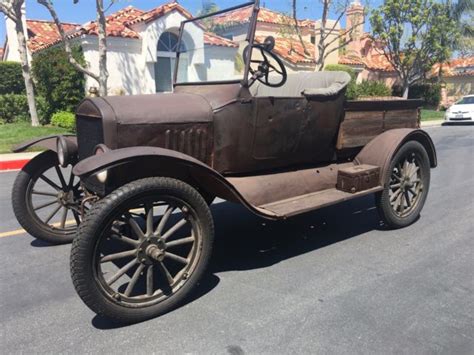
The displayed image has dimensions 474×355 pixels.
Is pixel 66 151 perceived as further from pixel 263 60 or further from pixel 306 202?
pixel 306 202

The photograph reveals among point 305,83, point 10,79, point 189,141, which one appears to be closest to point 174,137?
point 189,141

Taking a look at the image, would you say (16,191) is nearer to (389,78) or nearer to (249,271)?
(249,271)

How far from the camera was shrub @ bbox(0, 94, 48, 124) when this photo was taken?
14.7 metres

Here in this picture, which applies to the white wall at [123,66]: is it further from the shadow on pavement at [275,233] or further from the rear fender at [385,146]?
the rear fender at [385,146]

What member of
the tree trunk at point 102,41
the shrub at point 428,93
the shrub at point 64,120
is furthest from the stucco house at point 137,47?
the shrub at point 428,93

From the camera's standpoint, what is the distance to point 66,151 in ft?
11.9

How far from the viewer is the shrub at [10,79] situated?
18.1 m

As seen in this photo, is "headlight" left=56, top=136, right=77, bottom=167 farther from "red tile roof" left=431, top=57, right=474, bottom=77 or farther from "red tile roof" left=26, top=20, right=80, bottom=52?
"red tile roof" left=431, top=57, right=474, bottom=77

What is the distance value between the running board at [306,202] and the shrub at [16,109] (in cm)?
1311

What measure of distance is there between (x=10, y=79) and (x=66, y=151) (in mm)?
17382

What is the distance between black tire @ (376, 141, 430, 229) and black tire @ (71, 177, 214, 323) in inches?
85.3

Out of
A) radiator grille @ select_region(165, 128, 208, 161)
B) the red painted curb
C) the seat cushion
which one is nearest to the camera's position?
radiator grille @ select_region(165, 128, 208, 161)

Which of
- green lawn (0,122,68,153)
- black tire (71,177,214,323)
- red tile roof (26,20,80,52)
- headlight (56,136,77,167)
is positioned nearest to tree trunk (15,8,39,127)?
green lawn (0,122,68,153)

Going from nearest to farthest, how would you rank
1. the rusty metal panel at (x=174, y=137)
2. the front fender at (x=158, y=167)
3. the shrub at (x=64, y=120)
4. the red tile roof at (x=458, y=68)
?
the front fender at (x=158, y=167)
the rusty metal panel at (x=174, y=137)
the shrub at (x=64, y=120)
the red tile roof at (x=458, y=68)
